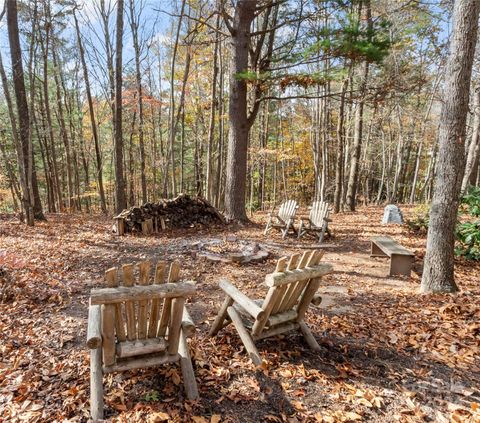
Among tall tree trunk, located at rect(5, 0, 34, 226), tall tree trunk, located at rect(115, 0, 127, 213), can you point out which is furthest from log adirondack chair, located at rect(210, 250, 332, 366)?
tall tree trunk, located at rect(5, 0, 34, 226)

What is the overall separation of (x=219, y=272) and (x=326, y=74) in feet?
16.8

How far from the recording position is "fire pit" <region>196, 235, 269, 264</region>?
5.95 m

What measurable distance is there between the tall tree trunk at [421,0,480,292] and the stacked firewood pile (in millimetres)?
5862

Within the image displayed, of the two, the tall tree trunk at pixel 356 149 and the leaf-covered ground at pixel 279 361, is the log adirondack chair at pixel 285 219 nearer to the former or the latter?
the leaf-covered ground at pixel 279 361

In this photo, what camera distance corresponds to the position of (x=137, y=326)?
2.44 m

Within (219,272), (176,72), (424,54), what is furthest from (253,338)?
(176,72)

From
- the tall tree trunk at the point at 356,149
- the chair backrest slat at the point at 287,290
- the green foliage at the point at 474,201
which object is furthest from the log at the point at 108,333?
the tall tree trunk at the point at 356,149

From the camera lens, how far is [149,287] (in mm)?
2195

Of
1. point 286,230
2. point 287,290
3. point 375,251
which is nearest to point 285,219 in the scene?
point 286,230

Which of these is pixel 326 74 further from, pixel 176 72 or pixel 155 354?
pixel 176 72

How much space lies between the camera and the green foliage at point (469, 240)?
576 centimetres

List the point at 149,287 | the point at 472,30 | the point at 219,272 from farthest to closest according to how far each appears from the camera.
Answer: the point at 219,272 → the point at 472,30 → the point at 149,287

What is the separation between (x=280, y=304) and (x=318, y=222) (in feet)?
16.9

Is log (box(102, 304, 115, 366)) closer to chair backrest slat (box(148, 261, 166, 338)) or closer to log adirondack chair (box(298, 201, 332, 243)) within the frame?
chair backrest slat (box(148, 261, 166, 338))
